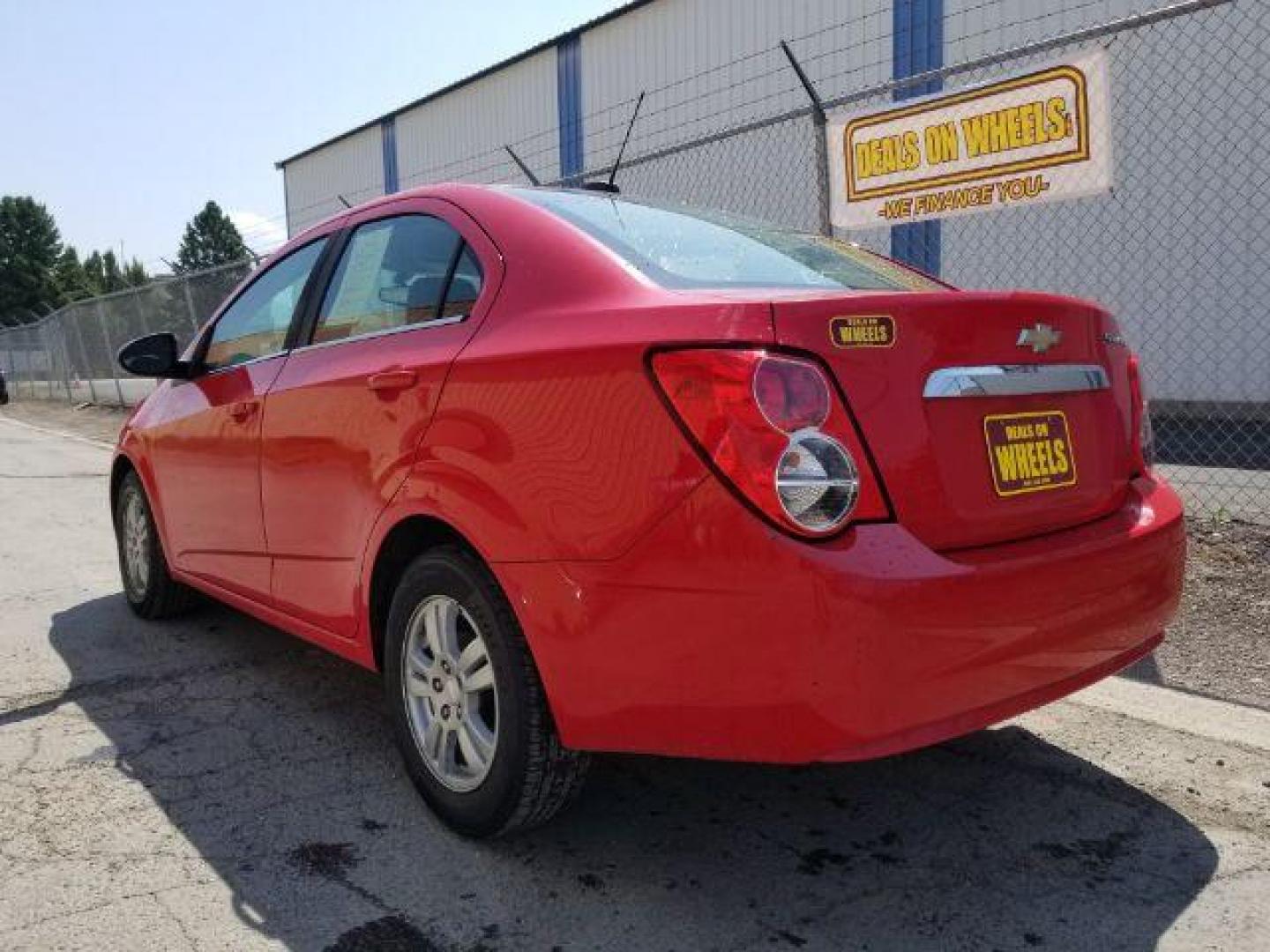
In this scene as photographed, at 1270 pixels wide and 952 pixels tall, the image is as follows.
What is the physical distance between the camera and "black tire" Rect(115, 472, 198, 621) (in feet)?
15.4

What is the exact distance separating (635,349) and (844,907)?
132 centimetres

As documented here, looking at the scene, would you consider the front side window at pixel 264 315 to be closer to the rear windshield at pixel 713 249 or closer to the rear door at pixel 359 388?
the rear door at pixel 359 388

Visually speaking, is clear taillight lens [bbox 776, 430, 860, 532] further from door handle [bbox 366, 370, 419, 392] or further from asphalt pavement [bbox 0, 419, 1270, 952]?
door handle [bbox 366, 370, 419, 392]

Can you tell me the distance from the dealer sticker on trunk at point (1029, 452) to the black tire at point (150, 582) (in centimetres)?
361

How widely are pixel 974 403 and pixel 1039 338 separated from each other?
0.31m

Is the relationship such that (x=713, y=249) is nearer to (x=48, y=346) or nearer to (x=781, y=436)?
(x=781, y=436)

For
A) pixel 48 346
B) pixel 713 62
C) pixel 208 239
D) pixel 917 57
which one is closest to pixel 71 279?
pixel 208 239

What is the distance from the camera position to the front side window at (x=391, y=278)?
2945mm

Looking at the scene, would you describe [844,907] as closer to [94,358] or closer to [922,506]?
[922,506]

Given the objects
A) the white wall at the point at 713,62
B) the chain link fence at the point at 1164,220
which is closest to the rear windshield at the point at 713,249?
the chain link fence at the point at 1164,220

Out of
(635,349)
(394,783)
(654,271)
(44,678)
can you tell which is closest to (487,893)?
(394,783)

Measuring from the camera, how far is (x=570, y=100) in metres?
18.5

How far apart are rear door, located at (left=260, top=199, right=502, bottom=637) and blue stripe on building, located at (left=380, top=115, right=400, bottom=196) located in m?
21.4

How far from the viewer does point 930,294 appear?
2287 mm
